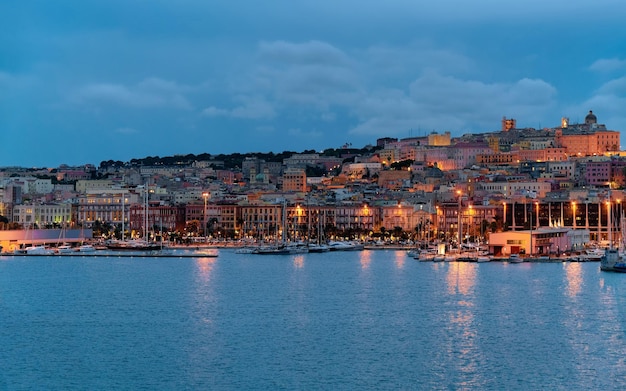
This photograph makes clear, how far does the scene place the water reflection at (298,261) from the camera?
40656mm

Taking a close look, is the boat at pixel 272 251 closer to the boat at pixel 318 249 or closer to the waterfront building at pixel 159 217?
the boat at pixel 318 249

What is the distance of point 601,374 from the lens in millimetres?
16938

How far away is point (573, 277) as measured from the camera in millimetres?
33531

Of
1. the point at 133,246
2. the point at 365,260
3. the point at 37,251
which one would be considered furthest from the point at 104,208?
the point at 365,260

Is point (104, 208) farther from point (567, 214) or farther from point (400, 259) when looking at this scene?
point (400, 259)

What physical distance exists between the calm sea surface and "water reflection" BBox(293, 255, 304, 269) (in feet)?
17.2

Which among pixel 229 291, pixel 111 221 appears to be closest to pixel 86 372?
pixel 229 291

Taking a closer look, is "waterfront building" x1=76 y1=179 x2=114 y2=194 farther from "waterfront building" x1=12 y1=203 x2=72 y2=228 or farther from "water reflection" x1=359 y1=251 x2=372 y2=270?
"water reflection" x1=359 y1=251 x2=372 y2=270

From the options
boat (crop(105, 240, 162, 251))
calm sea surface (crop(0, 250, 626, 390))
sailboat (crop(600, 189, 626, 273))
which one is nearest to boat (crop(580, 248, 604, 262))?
sailboat (crop(600, 189, 626, 273))

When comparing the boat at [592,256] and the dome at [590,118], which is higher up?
the dome at [590,118]

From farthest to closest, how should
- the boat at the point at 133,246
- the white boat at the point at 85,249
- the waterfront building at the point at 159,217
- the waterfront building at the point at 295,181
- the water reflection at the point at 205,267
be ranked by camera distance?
the waterfront building at the point at 295,181 → the waterfront building at the point at 159,217 → the white boat at the point at 85,249 → the boat at the point at 133,246 → the water reflection at the point at 205,267

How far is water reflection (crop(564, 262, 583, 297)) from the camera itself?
29094 mm

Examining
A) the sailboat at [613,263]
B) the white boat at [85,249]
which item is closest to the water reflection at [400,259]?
the sailboat at [613,263]

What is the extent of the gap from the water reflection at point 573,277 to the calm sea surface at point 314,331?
0.27ft
